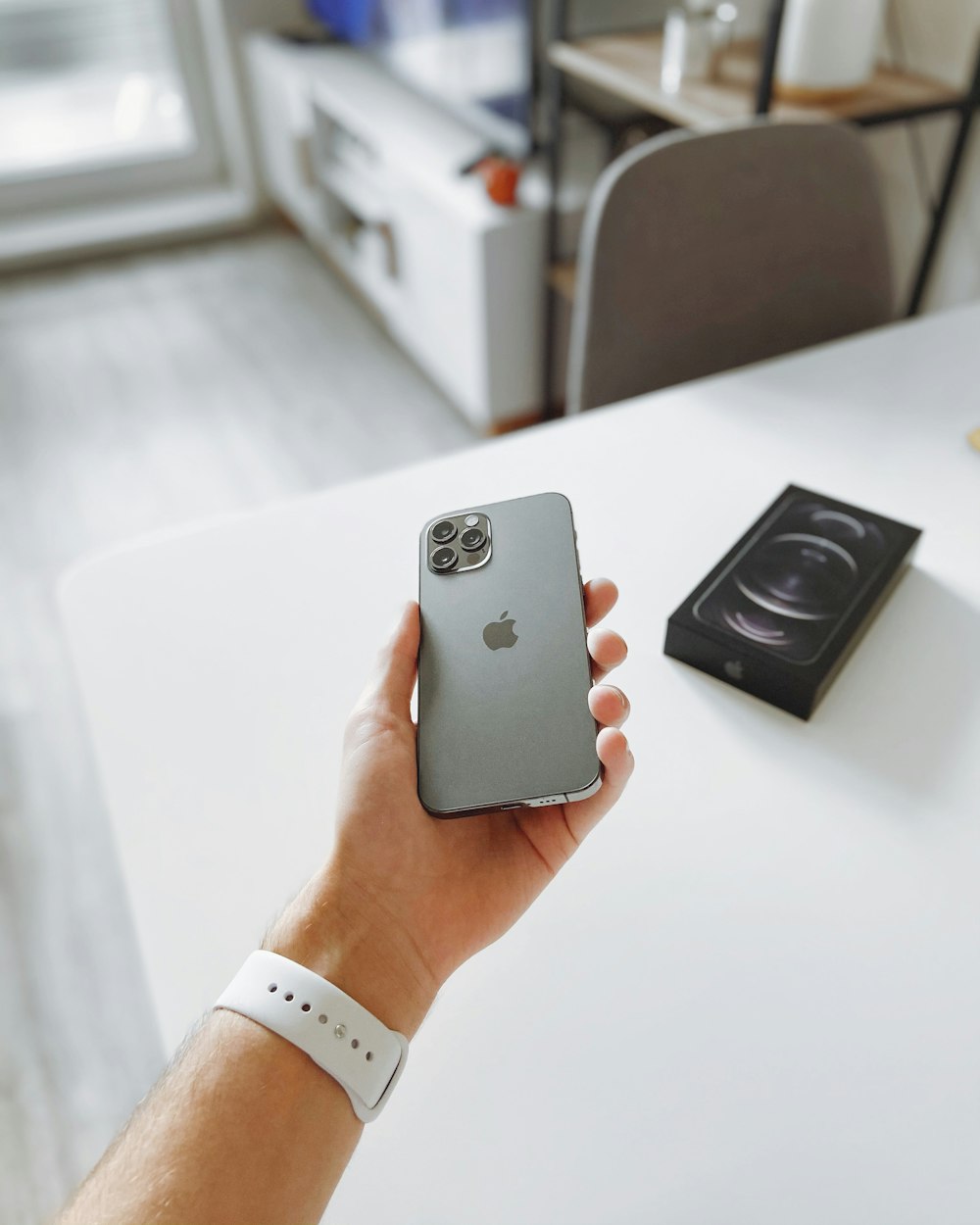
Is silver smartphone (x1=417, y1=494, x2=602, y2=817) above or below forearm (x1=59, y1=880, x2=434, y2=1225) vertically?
above

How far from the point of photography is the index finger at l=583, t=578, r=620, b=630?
0.67m

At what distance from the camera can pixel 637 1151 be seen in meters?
0.49

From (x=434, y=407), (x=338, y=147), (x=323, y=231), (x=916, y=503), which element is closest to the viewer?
(x=916, y=503)

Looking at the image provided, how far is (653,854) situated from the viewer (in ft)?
2.03

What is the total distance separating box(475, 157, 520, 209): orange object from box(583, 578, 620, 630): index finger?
1483mm

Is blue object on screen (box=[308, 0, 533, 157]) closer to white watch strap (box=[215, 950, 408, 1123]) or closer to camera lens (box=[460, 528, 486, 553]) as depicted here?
camera lens (box=[460, 528, 486, 553])

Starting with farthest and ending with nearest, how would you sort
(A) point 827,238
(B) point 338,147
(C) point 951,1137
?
(B) point 338,147 < (A) point 827,238 < (C) point 951,1137

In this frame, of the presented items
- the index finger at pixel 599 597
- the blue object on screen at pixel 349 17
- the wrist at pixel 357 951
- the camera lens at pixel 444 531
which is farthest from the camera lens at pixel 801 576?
the blue object on screen at pixel 349 17

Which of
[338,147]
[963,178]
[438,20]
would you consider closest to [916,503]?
[963,178]

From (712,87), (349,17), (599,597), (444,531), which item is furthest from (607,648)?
(349,17)

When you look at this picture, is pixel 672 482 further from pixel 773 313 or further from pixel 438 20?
pixel 438 20

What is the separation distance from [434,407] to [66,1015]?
162cm

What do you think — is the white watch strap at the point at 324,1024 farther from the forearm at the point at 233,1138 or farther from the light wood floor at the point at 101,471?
the light wood floor at the point at 101,471

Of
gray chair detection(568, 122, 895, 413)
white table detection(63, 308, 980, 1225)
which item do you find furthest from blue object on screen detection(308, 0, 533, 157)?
white table detection(63, 308, 980, 1225)
